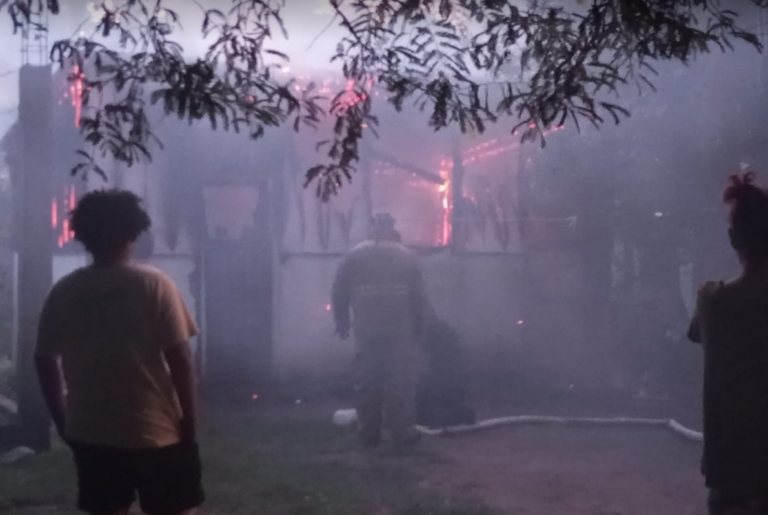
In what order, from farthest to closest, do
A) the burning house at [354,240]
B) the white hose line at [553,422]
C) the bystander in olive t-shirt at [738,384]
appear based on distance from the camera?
1. the burning house at [354,240]
2. the white hose line at [553,422]
3. the bystander in olive t-shirt at [738,384]

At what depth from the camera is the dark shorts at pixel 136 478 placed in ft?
8.75

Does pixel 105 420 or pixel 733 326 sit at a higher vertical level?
pixel 733 326

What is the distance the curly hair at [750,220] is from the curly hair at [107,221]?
75.4 inches

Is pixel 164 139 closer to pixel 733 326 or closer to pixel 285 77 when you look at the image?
pixel 285 77

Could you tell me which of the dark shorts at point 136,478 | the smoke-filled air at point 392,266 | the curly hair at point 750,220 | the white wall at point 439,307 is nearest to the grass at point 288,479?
the smoke-filled air at point 392,266

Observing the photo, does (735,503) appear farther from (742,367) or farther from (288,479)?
(288,479)

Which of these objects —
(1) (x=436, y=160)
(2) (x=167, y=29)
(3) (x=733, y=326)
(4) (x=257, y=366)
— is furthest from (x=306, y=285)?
(3) (x=733, y=326)

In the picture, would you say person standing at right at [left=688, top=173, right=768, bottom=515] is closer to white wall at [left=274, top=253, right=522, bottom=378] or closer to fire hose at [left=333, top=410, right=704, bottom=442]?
fire hose at [left=333, top=410, right=704, bottom=442]

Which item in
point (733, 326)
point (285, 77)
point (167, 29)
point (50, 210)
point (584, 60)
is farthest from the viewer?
point (285, 77)

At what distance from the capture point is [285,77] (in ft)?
29.2

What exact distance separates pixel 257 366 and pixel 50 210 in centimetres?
359

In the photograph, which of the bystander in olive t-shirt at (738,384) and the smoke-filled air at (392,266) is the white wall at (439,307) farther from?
the bystander in olive t-shirt at (738,384)

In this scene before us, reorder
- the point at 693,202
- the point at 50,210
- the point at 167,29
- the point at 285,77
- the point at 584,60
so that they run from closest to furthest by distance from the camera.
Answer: the point at 584,60
the point at 167,29
the point at 50,210
the point at 693,202
the point at 285,77

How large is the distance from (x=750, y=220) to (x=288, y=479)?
395cm
